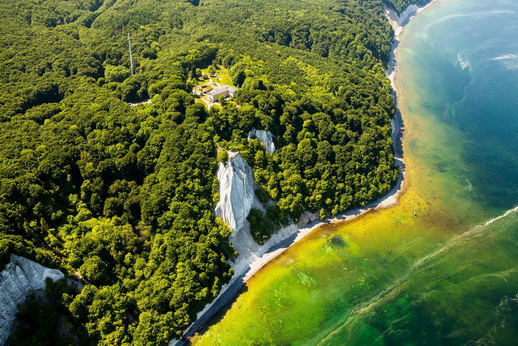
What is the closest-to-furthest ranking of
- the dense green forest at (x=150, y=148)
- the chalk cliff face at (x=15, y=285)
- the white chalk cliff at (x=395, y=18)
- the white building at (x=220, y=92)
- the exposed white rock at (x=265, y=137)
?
the chalk cliff face at (x=15, y=285), the dense green forest at (x=150, y=148), the exposed white rock at (x=265, y=137), the white building at (x=220, y=92), the white chalk cliff at (x=395, y=18)

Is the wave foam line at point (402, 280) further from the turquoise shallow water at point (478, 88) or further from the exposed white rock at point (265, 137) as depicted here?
the exposed white rock at point (265, 137)

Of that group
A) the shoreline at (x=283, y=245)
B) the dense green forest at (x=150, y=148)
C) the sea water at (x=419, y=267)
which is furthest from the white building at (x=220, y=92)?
the sea water at (x=419, y=267)

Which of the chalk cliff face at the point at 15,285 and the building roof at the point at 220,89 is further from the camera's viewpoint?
the building roof at the point at 220,89

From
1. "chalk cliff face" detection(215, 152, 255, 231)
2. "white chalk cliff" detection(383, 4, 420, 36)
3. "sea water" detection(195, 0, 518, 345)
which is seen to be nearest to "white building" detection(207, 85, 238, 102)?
"chalk cliff face" detection(215, 152, 255, 231)

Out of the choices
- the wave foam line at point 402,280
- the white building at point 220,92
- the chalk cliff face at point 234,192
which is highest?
the white building at point 220,92

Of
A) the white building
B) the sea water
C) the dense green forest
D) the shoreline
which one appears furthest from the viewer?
the white building

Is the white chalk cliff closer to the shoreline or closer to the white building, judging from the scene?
the shoreline
